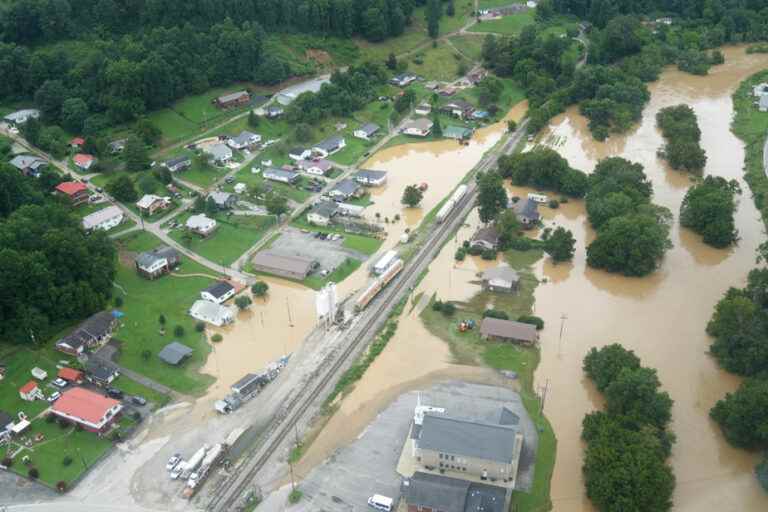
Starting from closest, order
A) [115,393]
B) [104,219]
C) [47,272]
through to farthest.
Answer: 1. [115,393]
2. [47,272]
3. [104,219]

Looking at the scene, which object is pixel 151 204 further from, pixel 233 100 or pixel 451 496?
pixel 451 496

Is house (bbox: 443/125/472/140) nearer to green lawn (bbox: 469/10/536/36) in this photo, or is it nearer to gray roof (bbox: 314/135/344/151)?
gray roof (bbox: 314/135/344/151)

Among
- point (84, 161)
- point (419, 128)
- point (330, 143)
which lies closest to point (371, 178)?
point (330, 143)

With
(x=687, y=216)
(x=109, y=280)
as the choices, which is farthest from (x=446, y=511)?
(x=687, y=216)

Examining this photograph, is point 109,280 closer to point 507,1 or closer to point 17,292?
point 17,292

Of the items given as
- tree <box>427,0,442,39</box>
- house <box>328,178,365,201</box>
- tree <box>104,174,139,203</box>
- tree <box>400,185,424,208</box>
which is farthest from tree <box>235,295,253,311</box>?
tree <box>427,0,442,39</box>

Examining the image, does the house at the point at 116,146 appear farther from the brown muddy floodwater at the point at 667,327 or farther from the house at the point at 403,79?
the brown muddy floodwater at the point at 667,327

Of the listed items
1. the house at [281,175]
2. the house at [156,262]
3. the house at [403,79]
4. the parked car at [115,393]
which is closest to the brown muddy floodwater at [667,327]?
the house at [281,175]

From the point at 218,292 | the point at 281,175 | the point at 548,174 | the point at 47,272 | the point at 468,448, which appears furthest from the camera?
the point at 281,175
